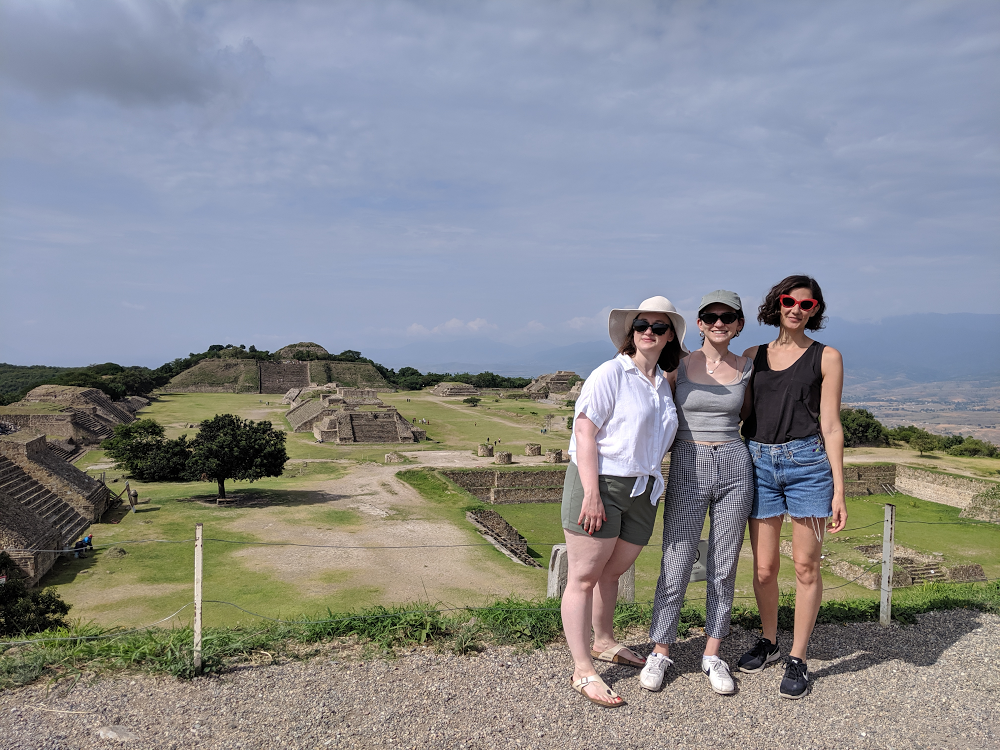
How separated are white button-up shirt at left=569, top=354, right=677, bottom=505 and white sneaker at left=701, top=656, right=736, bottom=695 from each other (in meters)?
1.09

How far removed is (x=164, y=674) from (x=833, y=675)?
12.2ft

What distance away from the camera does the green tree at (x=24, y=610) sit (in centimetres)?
635

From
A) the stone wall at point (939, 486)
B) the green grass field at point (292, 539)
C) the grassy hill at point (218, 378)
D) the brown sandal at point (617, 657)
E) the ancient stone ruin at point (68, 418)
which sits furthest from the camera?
the grassy hill at point (218, 378)

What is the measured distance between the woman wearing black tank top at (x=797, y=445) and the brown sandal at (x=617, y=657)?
647mm

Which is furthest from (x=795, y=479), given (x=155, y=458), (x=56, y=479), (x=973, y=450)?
(x=973, y=450)

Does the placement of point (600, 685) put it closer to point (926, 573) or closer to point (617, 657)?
point (617, 657)

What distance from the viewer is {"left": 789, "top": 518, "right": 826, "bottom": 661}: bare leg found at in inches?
131

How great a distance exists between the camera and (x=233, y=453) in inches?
672

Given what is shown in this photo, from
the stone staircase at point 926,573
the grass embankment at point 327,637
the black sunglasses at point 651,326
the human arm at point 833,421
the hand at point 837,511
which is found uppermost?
the black sunglasses at point 651,326

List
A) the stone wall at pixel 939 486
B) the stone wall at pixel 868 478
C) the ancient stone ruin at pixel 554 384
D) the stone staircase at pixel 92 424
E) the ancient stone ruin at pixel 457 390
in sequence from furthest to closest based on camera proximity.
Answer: the ancient stone ruin at pixel 554 384
the ancient stone ruin at pixel 457 390
the stone staircase at pixel 92 424
the stone wall at pixel 868 478
the stone wall at pixel 939 486

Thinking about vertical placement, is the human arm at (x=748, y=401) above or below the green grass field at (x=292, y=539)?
above

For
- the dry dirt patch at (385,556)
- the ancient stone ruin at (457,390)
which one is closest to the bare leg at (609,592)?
the dry dirt patch at (385,556)

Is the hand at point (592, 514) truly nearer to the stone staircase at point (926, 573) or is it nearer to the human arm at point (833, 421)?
the human arm at point (833, 421)

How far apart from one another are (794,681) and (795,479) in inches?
42.4
